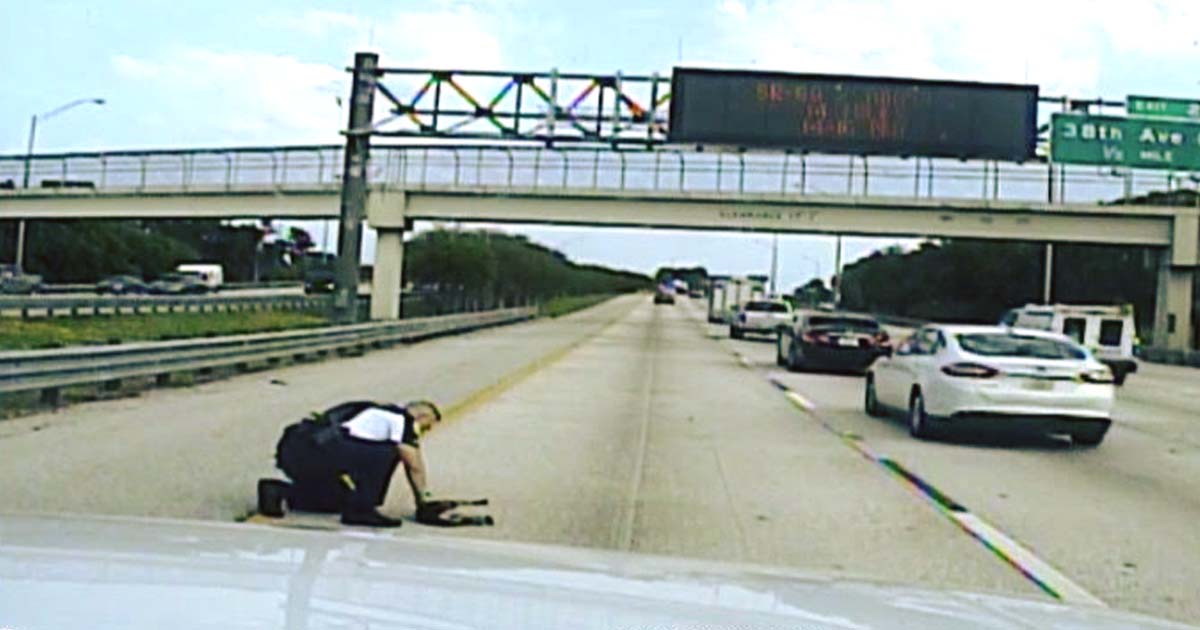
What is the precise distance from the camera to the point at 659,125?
1515 inches

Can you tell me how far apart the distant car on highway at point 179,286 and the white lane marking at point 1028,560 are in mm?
63820

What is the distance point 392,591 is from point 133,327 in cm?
3657

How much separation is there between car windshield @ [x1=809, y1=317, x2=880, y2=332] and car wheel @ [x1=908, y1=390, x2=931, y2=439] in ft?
44.8

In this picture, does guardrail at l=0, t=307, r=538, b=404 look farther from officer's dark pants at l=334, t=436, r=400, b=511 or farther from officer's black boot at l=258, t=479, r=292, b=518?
officer's dark pants at l=334, t=436, r=400, b=511

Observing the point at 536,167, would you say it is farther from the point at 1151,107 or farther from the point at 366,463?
the point at 366,463

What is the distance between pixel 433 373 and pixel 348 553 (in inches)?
880

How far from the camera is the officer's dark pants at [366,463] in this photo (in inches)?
373

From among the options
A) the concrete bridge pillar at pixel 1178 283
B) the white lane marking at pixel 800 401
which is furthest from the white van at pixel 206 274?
the white lane marking at pixel 800 401

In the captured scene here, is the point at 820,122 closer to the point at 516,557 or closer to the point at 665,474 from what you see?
the point at 665,474

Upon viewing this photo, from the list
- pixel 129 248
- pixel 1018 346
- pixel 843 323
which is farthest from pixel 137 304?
pixel 129 248

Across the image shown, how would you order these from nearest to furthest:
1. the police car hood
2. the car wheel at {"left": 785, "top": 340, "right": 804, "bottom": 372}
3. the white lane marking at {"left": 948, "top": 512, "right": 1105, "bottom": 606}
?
the police car hood → the white lane marking at {"left": 948, "top": 512, "right": 1105, "bottom": 606} → the car wheel at {"left": 785, "top": 340, "right": 804, "bottom": 372}

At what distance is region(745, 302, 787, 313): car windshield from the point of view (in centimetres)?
5394

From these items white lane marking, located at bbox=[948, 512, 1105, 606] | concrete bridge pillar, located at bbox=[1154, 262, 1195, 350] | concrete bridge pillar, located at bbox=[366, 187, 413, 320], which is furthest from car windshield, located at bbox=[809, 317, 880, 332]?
concrete bridge pillar, located at bbox=[1154, 262, 1195, 350]

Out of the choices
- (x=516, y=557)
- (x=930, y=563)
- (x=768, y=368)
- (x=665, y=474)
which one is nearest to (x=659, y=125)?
(x=768, y=368)
